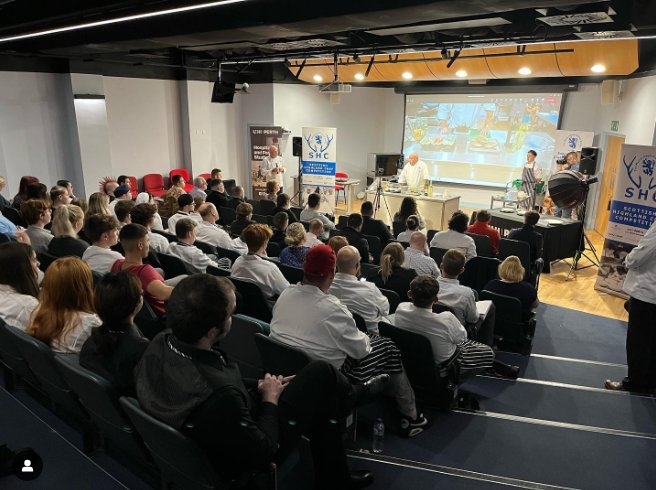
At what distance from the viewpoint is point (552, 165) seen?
11141 millimetres

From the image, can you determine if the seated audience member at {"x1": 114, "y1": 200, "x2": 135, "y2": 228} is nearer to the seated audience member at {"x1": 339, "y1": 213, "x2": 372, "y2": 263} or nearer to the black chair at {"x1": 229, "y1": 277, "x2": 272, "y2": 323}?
the black chair at {"x1": 229, "y1": 277, "x2": 272, "y2": 323}

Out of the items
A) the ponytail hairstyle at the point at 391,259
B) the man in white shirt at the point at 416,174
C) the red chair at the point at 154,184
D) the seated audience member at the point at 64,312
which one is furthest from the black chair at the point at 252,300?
the red chair at the point at 154,184

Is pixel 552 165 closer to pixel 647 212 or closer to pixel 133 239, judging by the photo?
pixel 647 212

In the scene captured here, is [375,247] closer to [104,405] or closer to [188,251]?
[188,251]

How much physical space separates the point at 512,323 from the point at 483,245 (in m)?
2.09

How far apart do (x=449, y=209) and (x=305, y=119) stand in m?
5.41

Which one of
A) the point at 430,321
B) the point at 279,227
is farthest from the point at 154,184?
the point at 430,321

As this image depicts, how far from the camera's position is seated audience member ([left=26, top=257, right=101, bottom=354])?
8.15ft

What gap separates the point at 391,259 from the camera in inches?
176

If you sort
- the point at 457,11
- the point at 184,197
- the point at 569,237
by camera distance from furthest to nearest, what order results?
the point at 569,237 → the point at 184,197 → the point at 457,11

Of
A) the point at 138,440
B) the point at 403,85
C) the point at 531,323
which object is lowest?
the point at 531,323

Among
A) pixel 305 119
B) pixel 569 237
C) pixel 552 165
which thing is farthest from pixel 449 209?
pixel 305 119

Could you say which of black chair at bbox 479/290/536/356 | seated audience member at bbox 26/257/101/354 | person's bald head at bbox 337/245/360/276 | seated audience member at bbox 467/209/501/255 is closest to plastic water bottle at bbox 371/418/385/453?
person's bald head at bbox 337/245/360/276

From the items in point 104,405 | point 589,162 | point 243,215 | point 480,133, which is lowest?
point 104,405
